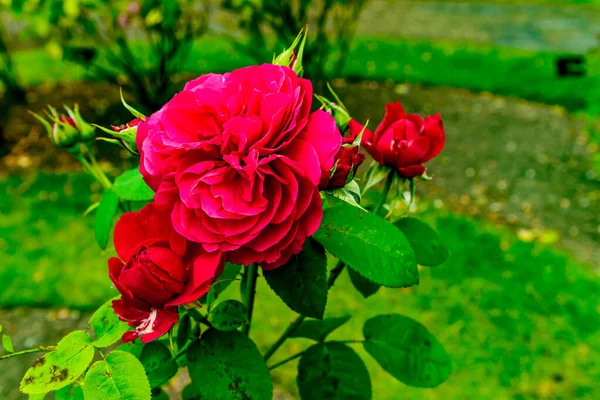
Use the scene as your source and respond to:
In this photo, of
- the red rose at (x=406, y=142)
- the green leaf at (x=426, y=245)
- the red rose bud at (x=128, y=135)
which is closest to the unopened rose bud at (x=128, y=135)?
the red rose bud at (x=128, y=135)

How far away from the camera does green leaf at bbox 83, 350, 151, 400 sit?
534 millimetres

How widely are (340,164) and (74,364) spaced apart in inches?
13.3

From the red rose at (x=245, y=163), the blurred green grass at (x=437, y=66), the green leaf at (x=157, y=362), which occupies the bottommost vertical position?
the blurred green grass at (x=437, y=66)

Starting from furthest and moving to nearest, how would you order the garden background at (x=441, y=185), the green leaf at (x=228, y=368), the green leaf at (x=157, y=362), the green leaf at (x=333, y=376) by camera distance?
the garden background at (x=441, y=185) → the green leaf at (x=333, y=376) → the green leaf at (x=157, y=362) → the green leaf at (x=228, y=368)

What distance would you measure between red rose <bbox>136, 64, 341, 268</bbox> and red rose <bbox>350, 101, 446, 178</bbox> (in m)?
0.16

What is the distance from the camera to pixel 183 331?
631 mm

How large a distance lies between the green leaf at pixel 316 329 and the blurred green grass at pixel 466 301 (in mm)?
1095

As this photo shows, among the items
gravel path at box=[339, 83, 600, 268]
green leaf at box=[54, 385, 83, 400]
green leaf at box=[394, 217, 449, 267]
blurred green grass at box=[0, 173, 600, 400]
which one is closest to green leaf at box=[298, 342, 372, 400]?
green leaf at box=[394, 217, 449, 267]

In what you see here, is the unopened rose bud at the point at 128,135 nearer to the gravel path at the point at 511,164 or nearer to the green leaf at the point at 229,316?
the green leaf at the point at 229,316

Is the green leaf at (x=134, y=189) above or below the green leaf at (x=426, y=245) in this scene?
above

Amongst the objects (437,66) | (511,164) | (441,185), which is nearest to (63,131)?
(441,185)

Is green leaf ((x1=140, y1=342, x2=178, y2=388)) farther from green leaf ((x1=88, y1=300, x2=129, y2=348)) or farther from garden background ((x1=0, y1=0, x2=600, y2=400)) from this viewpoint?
garden background ((x1=0, y1=0, x2=600, y2=400))

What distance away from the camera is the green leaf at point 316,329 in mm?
868

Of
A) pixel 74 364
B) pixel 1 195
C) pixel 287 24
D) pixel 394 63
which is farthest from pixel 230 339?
pixel 394 63
